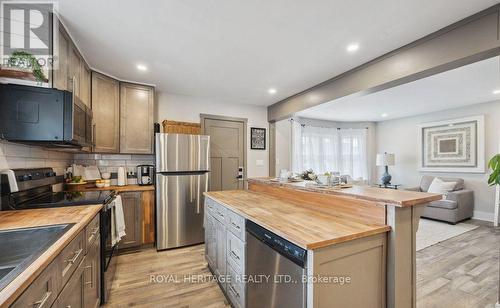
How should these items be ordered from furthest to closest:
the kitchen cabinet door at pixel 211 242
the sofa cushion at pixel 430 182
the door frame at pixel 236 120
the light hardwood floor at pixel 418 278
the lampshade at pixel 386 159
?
the lampshade at pixel 386 159 < the sofa cushion at pixel 430 182 < the door frame at pixel 236 120 < the kitchen cabinet door at pixel 211 242 < the light hardwood floor at pixel 418 278

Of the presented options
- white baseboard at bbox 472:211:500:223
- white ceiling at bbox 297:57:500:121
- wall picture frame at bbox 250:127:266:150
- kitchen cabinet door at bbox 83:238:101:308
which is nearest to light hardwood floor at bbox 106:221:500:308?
kitchen cabinet door at bbox 83:238:101:308

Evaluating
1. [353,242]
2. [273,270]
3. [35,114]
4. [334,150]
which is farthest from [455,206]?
[35,114]

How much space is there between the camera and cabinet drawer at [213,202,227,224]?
2071 millimetres

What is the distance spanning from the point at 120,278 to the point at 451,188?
6020 mm

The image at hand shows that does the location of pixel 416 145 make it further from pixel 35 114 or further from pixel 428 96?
pixel 35 114

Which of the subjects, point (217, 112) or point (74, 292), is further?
point (217, 112)

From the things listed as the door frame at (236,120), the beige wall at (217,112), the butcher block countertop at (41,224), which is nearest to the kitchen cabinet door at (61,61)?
the butcher block countertop at (41,224)

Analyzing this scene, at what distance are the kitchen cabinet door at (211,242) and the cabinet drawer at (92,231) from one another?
105 cm

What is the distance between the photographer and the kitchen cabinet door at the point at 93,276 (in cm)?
148

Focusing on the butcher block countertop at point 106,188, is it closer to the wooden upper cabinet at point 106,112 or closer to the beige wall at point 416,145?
the wooden upper cabinet at point 106,112

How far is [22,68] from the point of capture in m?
1.50

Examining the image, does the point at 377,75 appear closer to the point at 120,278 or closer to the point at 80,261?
the point at 80,261

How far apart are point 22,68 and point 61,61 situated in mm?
426

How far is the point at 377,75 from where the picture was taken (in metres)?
2.41
